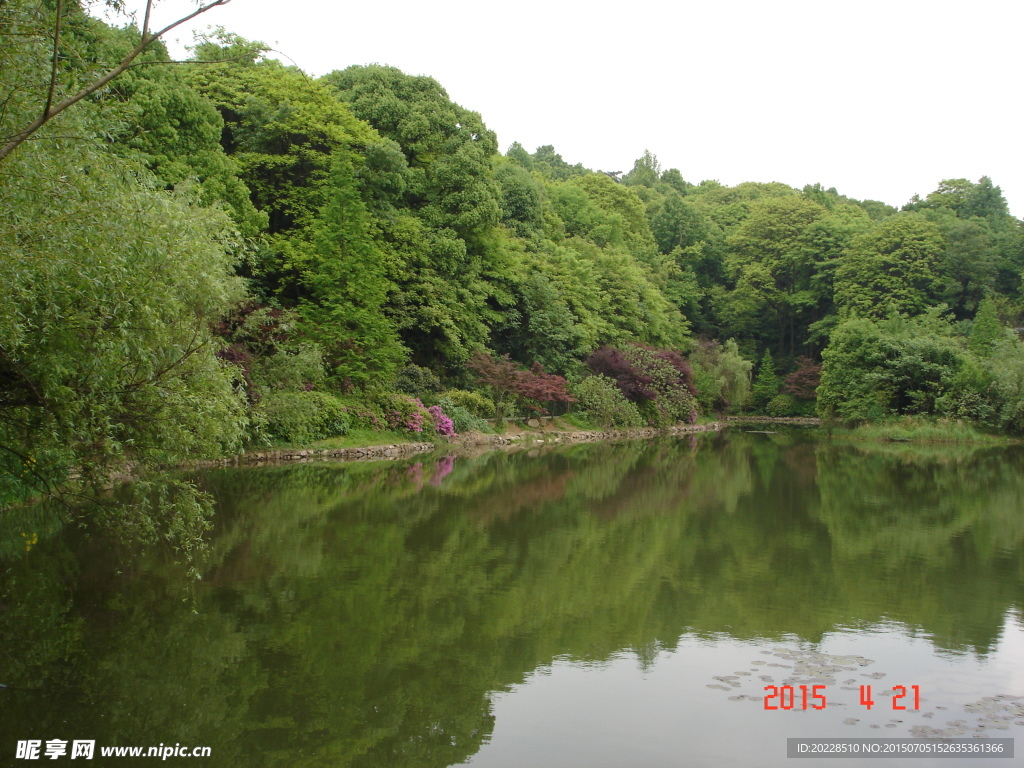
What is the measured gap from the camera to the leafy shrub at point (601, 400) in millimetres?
34906

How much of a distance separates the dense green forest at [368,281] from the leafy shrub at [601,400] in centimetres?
11

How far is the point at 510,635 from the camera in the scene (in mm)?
7789

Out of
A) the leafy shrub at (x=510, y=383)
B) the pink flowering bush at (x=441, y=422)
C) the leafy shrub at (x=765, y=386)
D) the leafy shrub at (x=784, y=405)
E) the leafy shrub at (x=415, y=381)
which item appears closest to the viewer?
the pink flowering bush at (x=441, y=422)

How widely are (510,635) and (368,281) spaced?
62.4 feet

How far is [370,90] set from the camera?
30688 millimetres

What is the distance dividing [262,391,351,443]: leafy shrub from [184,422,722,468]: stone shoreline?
0.56 metres

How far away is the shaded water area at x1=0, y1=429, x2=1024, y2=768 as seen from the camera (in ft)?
18.6

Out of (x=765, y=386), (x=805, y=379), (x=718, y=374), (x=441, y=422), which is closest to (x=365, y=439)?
(x=441, y=422)

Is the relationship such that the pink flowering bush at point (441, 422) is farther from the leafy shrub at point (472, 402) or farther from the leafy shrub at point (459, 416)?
the leafy shrub at point (472, 402)

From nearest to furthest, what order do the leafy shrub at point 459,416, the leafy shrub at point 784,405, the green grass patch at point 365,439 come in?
the green grass patch at point 365,439
the leafy shrub at point 459,416
the leafy shrub at point 784,405

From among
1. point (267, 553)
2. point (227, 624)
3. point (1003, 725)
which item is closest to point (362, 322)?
point (267, 553)

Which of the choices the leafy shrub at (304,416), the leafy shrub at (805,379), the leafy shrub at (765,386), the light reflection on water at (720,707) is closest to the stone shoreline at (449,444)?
the leafy shrub at (304,416)

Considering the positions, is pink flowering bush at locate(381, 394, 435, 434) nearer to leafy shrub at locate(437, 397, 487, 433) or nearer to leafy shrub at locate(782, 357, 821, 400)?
leafy shrub at locate(437, 397, 487, 433)

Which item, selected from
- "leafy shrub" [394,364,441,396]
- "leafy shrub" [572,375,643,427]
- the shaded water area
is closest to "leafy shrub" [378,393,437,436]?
"leafy shrub" [394,364,441,396]
